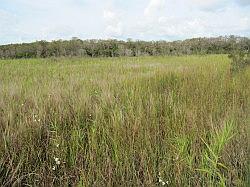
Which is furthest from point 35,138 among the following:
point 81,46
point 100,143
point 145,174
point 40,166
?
point 81,46

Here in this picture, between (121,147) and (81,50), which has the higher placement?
(81,50)

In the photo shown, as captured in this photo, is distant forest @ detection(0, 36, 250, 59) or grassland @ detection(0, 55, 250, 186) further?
distant forest @ detection(0, 36, 250, 59)

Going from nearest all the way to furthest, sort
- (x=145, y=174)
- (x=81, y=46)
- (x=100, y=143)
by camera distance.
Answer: (x=145, y=174)
(x=100, y=143)
(x=81, y=46)

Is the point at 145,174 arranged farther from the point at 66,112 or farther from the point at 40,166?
the point at 66,112

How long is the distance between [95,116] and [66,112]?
372 mm

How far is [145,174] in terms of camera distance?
9.12 feet

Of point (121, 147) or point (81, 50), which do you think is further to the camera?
point (81, 50)

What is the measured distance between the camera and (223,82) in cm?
637

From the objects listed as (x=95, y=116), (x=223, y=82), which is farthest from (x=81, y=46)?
(x=95, y=116)

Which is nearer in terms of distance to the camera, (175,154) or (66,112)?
(175,154)

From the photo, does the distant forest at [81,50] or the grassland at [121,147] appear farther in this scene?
the distant forest at [81,50]

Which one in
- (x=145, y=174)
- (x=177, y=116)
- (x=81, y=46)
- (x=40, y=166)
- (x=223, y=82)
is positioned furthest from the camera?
(x=81, y=46)

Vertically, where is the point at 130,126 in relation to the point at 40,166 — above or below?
above

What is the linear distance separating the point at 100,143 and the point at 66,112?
95 centimetres
